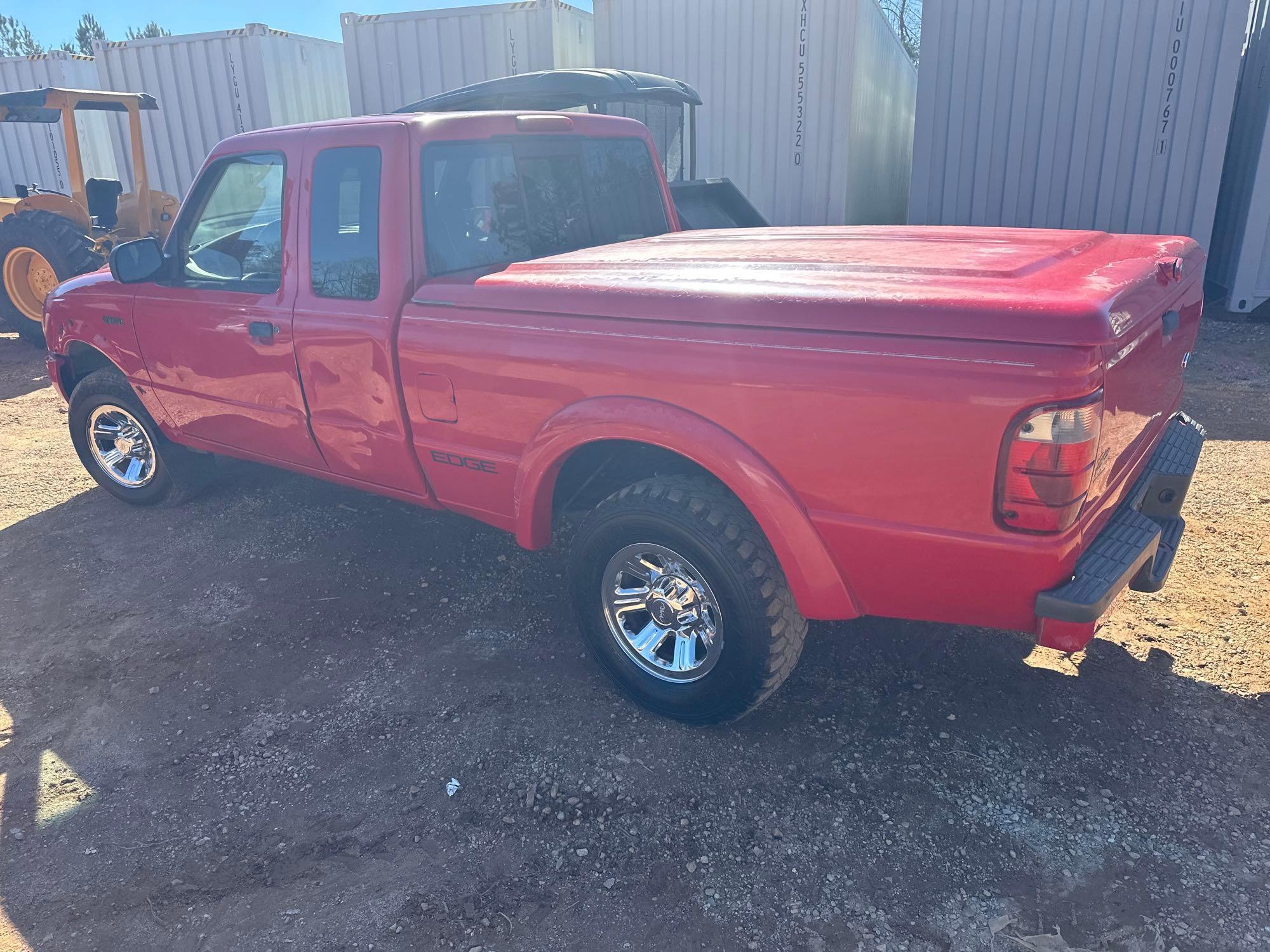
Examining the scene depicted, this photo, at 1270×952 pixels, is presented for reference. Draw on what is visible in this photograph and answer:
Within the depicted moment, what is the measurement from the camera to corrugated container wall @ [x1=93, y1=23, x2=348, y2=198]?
1173 cm

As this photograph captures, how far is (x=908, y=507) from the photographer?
2.40 m

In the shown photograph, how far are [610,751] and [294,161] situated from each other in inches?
105

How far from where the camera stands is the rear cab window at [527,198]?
3.49 m

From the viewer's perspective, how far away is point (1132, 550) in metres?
2.53

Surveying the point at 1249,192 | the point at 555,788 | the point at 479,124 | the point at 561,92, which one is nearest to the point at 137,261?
the point at 479,124

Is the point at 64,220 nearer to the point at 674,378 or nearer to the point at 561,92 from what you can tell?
the point at 561,92

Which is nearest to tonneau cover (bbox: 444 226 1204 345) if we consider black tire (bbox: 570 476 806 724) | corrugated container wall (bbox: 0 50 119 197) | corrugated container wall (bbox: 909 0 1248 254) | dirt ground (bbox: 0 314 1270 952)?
black tire (bbox: 570 476 806 724)

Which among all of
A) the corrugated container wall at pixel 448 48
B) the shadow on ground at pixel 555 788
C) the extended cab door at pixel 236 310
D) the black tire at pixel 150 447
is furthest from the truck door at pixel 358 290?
the corrugated container wall at pixel 448 48

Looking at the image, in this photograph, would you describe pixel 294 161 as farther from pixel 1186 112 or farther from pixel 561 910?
pixel 1186 112

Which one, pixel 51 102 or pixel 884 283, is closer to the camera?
pixel 884 283

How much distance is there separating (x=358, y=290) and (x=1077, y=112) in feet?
26.0

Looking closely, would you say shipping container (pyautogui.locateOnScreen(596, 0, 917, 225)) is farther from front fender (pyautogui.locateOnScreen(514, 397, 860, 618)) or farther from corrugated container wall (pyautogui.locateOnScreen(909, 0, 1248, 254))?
front fender (pyautogui.locateOnScreen(514, 397, 860, 618))

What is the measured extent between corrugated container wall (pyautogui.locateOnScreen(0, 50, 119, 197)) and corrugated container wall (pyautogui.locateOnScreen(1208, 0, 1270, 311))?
1492cm

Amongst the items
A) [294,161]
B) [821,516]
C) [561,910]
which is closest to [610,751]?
[561,910]
